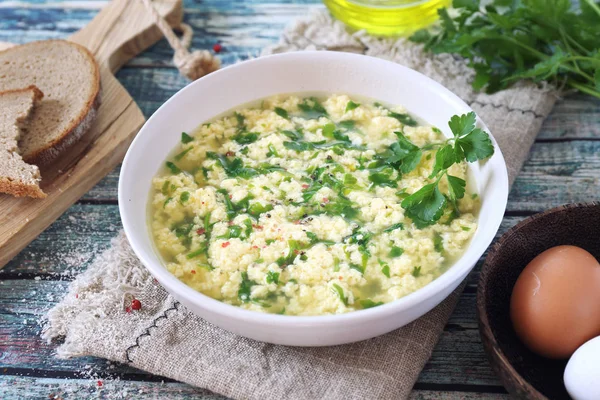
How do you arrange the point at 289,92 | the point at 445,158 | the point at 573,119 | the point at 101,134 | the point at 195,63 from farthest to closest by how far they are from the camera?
the point at 195,63
the point at 573,119
the point at 101,134
the point at 289,92
the point at 445,158

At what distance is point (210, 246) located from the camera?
2.69 m

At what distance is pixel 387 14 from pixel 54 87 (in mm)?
1946

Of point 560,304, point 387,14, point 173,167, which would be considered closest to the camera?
point 560,304

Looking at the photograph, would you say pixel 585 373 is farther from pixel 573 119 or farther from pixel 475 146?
pixel 573 119

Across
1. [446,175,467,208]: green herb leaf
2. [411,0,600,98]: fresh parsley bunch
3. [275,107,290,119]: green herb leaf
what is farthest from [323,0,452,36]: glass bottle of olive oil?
[446,175,467,208]: green herb leaf

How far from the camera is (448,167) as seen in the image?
285 cm

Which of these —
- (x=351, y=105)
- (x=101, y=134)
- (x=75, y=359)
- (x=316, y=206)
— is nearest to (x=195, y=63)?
(x=101, y=134)

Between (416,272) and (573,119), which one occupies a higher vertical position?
(416,272)

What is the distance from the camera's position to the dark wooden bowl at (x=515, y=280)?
240 cm

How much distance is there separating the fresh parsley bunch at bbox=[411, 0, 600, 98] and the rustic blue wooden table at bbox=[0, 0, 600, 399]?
0.29m

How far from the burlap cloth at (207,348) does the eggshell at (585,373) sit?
0.52 m

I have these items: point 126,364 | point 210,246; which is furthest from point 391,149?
point 126,364

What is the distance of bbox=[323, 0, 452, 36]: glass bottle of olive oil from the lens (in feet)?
13.1

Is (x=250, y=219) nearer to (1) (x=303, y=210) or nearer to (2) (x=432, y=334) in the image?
(1) (x=303, y=210)
